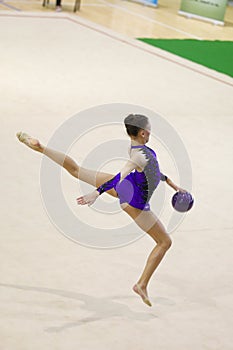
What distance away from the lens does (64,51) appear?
1052cm

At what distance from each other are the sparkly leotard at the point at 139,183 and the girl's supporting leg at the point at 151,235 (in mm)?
61

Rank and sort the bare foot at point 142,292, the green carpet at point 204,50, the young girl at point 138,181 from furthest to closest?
1. the green carpet at point 204,50
2. the bare foot at point 142,292
3. the young girl at point 138,181

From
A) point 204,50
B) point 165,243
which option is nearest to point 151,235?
point 165,243

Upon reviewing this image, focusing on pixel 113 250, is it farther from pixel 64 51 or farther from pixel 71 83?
pixel 64 51

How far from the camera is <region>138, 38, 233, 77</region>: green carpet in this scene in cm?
1091

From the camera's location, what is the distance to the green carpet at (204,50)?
430 inches

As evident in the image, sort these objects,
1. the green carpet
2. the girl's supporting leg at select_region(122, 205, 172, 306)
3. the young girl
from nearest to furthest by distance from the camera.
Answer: the young girl, the girl's supporting leg at select_region(122, 205, 172, 306), the green carpet

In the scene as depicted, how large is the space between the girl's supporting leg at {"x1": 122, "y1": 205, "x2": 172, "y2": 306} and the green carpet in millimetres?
6420

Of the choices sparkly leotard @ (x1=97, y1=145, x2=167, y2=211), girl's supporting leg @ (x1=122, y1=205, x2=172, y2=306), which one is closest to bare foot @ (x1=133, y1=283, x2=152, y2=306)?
girl's supporting leg @ (x1=122, y1=205, x2=172, y2=306)

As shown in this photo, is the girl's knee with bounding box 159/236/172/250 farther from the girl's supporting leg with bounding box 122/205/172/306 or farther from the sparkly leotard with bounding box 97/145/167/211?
the sparkly leotard with bounding box 97/145/167/211

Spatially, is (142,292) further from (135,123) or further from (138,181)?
(135,123)

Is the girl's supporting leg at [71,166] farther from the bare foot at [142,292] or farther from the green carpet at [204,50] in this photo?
the green carpet at [204,50]

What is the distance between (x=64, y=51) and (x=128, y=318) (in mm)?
6602

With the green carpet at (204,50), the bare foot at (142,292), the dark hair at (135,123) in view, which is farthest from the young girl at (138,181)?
the green carpet at (204,50)
